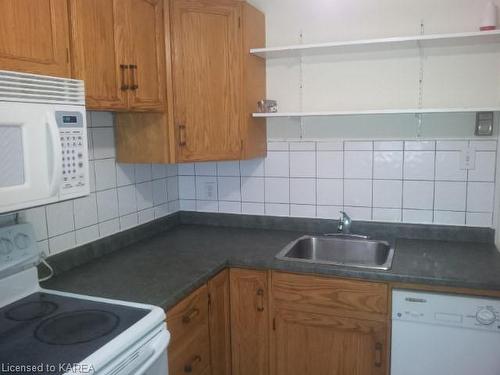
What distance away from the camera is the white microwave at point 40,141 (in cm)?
114

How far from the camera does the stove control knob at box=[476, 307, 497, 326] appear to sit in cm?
168

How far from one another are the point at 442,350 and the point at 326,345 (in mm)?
483

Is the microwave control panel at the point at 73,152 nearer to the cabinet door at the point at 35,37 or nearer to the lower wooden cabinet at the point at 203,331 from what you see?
the cabinet door at the point at 35,37

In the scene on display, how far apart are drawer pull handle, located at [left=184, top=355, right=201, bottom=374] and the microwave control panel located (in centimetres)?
86

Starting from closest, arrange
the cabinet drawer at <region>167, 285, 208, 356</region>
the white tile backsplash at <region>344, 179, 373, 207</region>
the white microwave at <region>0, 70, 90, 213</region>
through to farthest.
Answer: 1. the white microwave at <region>0, 70, 90, 213</region>
2. the cabinet drawer at <region>167, 285, 208, 356</region>
3. the white tile backsplash at <region>344, 179, 373, 207</region>

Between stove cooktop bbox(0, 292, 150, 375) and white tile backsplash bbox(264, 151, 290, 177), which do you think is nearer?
stove cooktop bbox(0, 292, 150, 375)

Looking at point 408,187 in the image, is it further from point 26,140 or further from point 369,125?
point 26,140

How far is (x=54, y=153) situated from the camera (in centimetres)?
125

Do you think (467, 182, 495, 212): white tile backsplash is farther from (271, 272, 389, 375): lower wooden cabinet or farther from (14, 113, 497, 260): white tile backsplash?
(271, 272, 389, 375): lower wooden cabinet

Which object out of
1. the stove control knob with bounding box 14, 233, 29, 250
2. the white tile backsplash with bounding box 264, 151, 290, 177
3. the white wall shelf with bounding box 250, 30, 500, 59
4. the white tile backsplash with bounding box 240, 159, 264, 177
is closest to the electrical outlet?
the white wall shelf with bounding box 250, 30, 500, 59

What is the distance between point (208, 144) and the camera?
2.20 meters

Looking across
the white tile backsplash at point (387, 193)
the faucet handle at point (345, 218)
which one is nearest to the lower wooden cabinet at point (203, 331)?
the faucet handle at point (345, 218)

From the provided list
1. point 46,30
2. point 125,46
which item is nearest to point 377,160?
point 125,46

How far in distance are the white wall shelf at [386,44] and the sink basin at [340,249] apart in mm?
986
